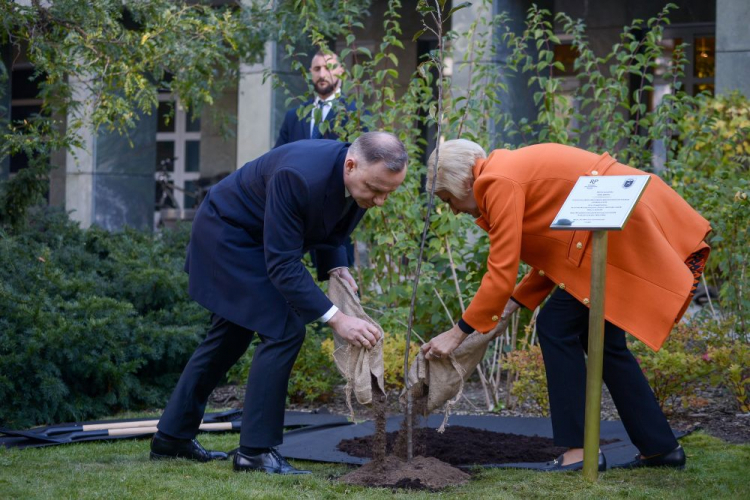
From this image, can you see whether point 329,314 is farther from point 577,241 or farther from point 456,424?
point 456,424

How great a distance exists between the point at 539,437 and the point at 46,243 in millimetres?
4821

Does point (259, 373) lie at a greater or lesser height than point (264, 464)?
greater

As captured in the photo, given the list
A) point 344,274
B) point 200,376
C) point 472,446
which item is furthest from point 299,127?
point 472,446

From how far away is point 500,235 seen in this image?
3840mm

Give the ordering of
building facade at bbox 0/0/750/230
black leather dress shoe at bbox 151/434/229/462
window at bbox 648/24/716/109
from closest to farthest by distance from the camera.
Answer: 1. black leather dress shoe at bbox 151/434/229/462
2. building facade at bbox 0/0/750/230
3. window at bbox 648/24/716/109

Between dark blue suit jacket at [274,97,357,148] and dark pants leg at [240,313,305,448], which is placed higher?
dark blue suit jacket at [274,97,357,148]

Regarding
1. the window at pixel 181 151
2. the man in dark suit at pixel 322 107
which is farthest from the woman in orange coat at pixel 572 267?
the window at pixel 181 151

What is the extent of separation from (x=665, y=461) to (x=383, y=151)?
181 centimetres

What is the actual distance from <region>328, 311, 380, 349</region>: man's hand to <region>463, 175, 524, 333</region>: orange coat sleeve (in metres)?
0.41

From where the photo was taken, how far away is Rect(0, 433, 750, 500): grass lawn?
3.77 m

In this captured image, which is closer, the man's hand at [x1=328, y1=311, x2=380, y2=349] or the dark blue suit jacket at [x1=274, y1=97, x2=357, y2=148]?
the man's hand at [x1=328, y1=311, x2=380, y2=349]

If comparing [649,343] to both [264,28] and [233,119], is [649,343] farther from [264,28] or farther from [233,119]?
[233,119]

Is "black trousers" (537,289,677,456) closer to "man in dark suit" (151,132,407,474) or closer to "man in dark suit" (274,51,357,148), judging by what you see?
"man in dark suit" (151,132,407,474)

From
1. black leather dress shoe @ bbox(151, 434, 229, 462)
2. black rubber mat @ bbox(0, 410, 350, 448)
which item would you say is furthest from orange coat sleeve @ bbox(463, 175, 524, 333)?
black rubber mat @ bbox(0, 410, 350, 448)
